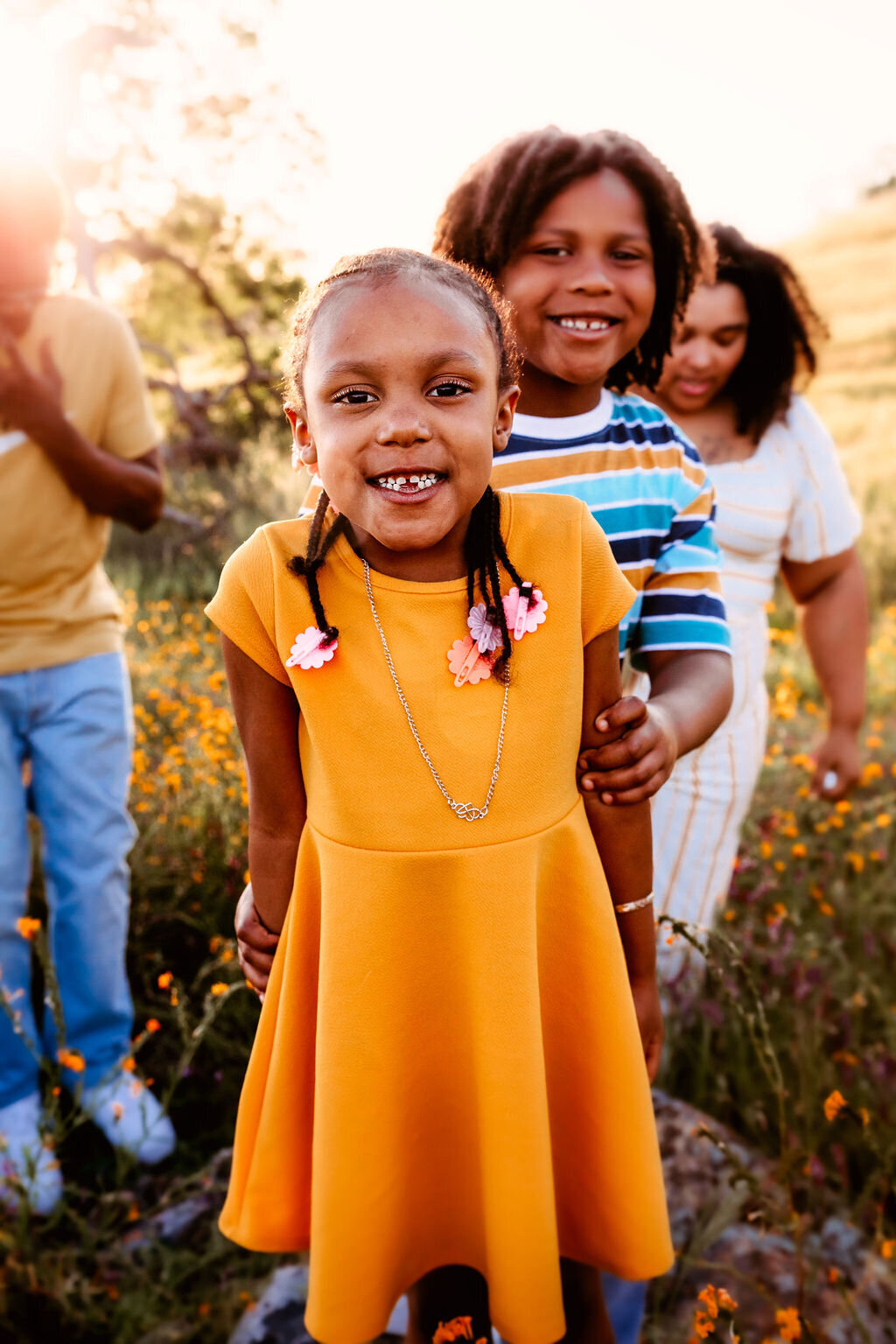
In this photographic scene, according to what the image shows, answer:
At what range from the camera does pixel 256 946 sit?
1.39 meters

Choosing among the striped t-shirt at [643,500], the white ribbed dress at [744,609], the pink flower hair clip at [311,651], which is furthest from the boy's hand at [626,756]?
the white ribbed dress at [744,609]

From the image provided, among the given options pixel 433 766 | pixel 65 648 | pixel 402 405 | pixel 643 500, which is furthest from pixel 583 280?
pixel 65 648

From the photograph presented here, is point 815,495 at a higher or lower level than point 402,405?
lower

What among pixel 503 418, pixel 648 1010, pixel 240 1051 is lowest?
pixel 240 1051

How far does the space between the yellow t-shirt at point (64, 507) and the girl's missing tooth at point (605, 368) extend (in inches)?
49.8

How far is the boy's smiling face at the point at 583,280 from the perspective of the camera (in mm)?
1467

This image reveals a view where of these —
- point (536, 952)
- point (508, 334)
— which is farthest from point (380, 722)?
point (508, 334)

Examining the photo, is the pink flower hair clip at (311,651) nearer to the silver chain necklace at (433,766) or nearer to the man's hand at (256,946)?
the silver chain necklace at (433,766)

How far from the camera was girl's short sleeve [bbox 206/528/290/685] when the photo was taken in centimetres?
121

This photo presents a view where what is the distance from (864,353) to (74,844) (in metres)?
20.9

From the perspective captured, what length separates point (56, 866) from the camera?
2451mm

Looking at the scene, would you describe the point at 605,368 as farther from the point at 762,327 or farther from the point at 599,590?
the point at 762,327

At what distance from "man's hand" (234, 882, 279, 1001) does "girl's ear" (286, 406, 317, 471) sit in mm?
615

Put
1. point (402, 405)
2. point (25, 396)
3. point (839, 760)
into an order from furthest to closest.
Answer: point (839, 760), point (25, 396), point (402, 405)
